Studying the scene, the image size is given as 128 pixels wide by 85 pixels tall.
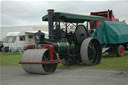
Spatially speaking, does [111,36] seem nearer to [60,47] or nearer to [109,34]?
[109,34]

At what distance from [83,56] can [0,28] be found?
2627 cm

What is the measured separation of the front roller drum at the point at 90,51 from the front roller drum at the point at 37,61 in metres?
1.96

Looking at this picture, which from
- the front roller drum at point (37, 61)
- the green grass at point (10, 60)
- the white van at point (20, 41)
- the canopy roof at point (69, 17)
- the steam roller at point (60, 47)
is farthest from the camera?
the white van at point (20, 41)

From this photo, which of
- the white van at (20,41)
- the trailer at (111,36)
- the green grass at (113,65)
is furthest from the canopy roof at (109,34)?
the white van at (20,41)

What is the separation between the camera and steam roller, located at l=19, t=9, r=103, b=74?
7861mm

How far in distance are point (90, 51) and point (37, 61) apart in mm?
3374

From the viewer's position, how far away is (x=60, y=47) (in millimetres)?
9148

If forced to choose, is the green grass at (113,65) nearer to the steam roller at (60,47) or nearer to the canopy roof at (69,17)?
the steam roller at (60,47)

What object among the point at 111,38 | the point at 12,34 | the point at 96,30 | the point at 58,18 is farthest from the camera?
the point at 12,34

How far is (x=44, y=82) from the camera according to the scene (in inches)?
259

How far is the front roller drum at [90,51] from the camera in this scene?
31.6 ft

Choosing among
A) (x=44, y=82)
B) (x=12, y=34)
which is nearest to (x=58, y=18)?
(x=44, y=82)

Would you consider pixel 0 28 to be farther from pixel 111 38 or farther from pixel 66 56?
pixel 66 56

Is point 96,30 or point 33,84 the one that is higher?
point 96,30
